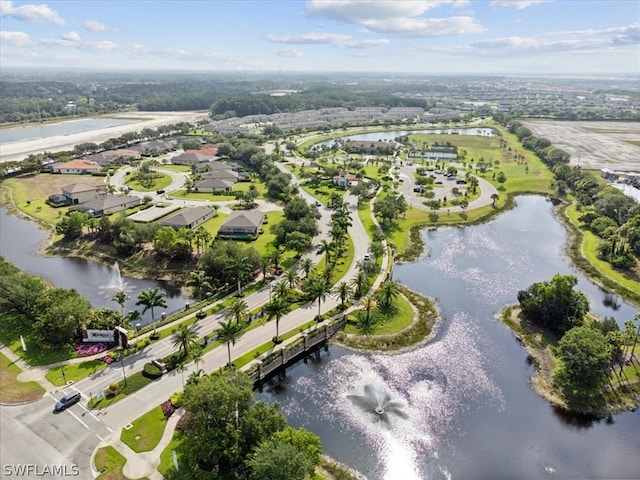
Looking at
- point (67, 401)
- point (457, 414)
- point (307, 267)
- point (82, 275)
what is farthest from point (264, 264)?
point (457, 414)

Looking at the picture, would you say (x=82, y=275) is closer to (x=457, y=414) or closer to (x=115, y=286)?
(x=115, y=286)

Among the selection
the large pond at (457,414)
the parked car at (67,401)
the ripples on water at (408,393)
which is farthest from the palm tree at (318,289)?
the parked car at (67,401)

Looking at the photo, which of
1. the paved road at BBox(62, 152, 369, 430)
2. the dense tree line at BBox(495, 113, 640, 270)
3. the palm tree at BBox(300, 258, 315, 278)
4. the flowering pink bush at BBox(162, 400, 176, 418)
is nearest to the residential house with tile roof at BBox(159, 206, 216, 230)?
the palm tree at BBox(300, 258, 315, 278)

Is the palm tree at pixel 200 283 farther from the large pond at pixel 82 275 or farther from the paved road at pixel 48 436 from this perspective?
the paved road at pixel 48 436

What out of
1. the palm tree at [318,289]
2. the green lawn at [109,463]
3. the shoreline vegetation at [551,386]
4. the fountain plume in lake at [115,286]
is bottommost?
the fountain plume in lake at [115,286]

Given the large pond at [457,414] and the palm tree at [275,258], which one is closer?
the large pond at [457,414]

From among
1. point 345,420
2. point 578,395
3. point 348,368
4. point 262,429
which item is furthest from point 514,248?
point 262,429
